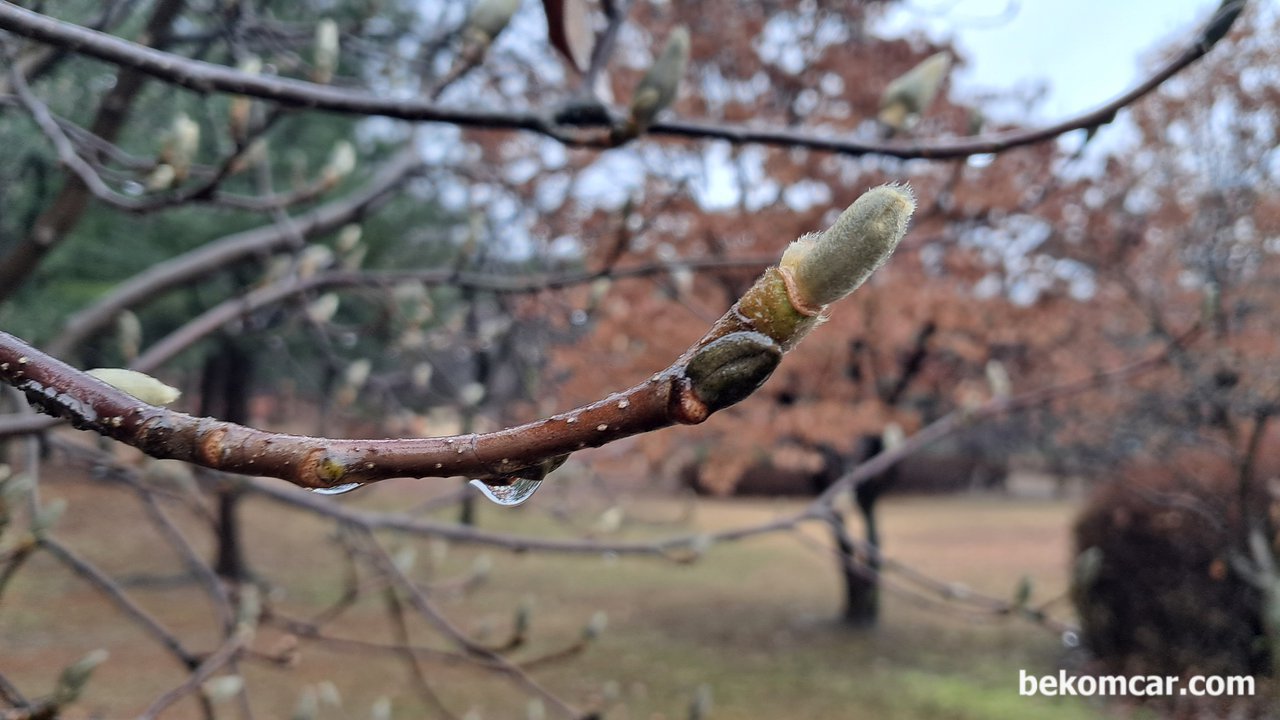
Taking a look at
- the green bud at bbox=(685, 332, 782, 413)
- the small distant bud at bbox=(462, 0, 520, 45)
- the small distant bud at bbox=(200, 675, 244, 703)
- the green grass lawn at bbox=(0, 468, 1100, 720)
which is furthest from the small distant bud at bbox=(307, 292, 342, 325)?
the green bud at bbox=(685, 332, 782, 413)

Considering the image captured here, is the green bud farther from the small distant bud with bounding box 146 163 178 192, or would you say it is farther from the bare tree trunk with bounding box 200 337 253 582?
the bare tree trunk with bounding box 200 337 253 582

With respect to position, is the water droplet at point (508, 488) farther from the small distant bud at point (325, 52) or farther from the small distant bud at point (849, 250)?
the small distant bud at point (325, 52)

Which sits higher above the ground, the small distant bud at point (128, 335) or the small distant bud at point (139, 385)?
the small distant bud at point (128, 335)

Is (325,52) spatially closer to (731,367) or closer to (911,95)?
(911,95)

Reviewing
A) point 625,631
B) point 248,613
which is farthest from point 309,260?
point 625,631

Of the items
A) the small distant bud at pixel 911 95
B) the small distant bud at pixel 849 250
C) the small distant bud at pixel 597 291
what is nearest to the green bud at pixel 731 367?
the small distant bud at pixel 849 250
